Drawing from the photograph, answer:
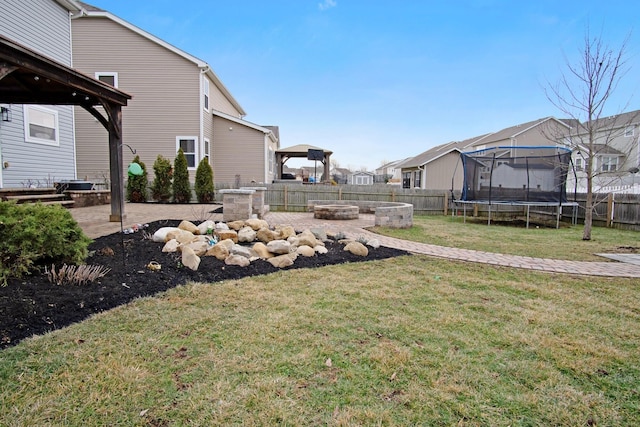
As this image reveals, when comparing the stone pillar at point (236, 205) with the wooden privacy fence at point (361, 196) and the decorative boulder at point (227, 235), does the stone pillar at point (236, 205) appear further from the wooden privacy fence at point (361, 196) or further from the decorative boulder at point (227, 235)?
the wooden privacy fence at point (361, 196)

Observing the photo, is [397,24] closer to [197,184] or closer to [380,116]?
[197,184]

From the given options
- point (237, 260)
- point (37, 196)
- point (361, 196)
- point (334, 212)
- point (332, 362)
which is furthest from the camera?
point (361, 196)

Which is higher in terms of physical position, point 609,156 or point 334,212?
point 609,156

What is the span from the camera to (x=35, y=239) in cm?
329

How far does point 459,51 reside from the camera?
40.8 feet

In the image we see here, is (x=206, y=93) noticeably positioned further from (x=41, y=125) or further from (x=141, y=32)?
(x=41, y=125)

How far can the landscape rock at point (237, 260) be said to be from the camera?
4474 mm

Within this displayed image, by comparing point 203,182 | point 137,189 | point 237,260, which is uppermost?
point 203,182

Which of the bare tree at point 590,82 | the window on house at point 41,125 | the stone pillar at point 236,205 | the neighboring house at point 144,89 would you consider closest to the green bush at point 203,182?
A: the neighboring house at point 144,89

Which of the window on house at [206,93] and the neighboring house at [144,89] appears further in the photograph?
the window on house at [206,93]

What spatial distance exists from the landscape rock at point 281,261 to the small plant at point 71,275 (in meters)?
2.02

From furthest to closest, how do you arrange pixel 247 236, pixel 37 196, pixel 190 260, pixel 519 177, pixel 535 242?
1. pixel 519 177
2. pixel 37 196
3. pixel 535 242
4. pixel 247 236
5. pixel 190 260

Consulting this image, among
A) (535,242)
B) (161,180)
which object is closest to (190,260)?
(535,242)

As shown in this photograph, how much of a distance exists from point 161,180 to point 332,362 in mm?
13206
